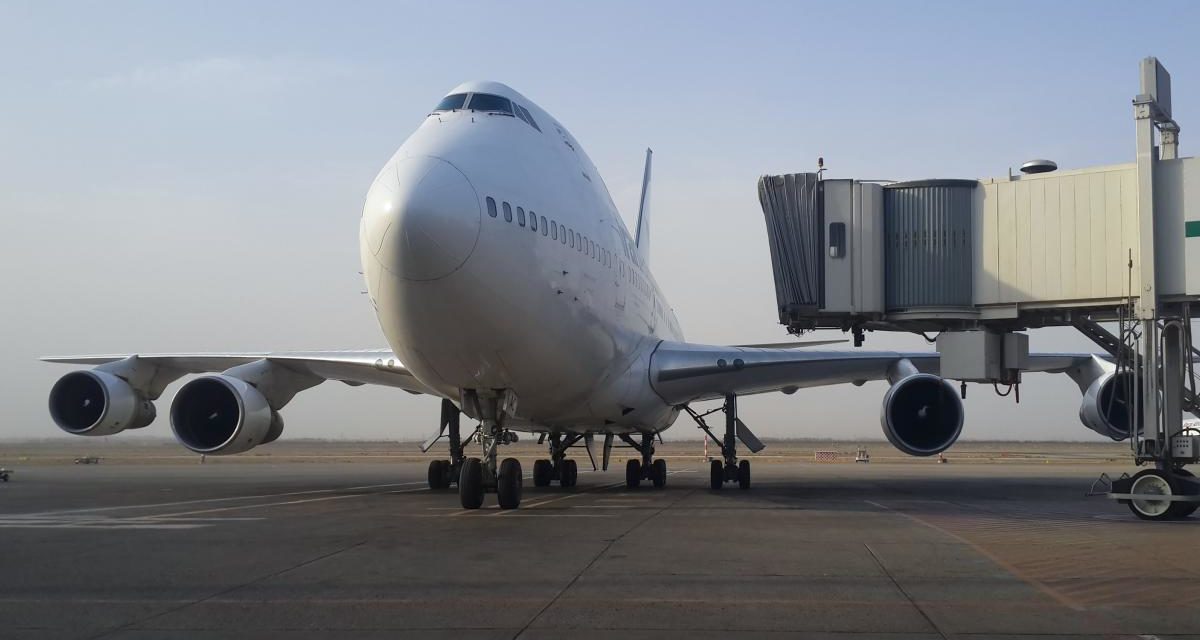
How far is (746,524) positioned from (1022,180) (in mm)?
6345

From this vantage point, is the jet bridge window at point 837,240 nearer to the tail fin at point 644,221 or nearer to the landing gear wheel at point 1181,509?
the landing gear wheel at point 1181,509

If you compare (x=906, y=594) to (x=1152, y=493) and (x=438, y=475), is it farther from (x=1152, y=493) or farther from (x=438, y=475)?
(x=438, y=475)

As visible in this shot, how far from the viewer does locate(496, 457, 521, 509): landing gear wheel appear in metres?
12.7

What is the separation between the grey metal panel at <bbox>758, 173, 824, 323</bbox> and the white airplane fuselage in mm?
2421

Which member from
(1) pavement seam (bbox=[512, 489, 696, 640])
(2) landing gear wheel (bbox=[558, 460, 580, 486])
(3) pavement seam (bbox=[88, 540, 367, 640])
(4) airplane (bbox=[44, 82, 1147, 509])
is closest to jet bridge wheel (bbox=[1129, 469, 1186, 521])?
(4) airplane (bbox=[44, 82, 1147, 509])

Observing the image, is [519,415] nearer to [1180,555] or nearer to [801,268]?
[801,268]

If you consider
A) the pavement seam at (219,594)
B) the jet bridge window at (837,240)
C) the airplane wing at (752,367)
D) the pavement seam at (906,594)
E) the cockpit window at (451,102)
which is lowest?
the pavement seam at (219,594)

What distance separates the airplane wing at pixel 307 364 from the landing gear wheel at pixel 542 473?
360 centimetres

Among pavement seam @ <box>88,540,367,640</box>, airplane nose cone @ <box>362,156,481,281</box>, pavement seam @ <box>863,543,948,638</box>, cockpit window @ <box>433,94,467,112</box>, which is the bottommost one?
pavement seam @ <box>88,540,367,640</box>

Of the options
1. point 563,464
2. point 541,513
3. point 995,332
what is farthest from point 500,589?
point 563,464

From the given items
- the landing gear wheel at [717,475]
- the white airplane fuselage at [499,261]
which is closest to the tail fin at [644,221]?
the landing gear wheel at [717,475]

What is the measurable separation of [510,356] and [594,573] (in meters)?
4.94

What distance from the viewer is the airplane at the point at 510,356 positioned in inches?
418

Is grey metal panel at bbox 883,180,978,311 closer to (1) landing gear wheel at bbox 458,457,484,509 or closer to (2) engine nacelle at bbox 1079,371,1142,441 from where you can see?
(2) engine nacelle at bbox 1079,371,1142,441
